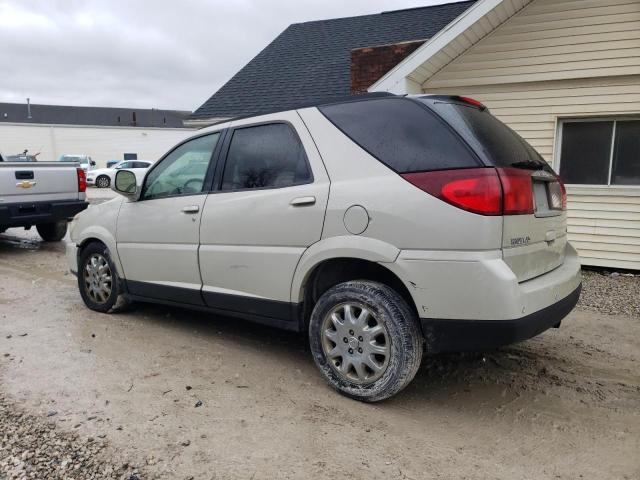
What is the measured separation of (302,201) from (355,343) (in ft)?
3.18

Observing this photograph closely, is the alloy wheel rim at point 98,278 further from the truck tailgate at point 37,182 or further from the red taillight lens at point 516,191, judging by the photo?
the truck tailgate at point 37,182

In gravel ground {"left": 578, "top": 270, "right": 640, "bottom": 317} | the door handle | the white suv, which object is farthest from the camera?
gravel ground {"left": 578, "top": 270, "right": 640, "bottom": 317}

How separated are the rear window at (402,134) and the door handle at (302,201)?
0.47m

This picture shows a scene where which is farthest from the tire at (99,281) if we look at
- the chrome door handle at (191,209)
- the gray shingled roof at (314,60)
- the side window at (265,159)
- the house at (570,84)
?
the gray shingled roof at (314,60)

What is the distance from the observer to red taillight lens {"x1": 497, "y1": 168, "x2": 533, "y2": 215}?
8.97ft

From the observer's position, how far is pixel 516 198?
2791 millimetres

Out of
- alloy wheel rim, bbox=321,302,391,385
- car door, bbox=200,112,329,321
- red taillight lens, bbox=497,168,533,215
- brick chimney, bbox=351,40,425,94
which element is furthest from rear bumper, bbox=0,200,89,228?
red taillight lens, bbox=497,168,533,215

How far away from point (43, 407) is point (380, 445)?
208 centimetres

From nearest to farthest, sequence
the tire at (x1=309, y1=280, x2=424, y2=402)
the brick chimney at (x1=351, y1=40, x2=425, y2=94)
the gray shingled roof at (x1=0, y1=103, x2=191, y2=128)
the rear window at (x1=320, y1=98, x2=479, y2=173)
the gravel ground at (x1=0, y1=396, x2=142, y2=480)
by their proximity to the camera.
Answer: the gravel ground at (x1=0, y1=396, x2=142, y2=480) → the rear window at (x1=320, y1=98, x2=479, y2=173) → the tire at (x1=309, y1=280, x2=424, y2=402) → the brick chimney at (x1=351, y1=40, x2=425, y2=94) → the gray shingled roof at (x1=0, y1=103, x2=191, y2=128)

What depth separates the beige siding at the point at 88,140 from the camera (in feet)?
137

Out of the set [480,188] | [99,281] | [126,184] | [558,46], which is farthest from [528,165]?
[558,46]

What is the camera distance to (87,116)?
55.5 m

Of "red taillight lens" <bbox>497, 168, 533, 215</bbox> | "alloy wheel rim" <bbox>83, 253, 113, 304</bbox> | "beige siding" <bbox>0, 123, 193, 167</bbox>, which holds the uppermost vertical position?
"beige siding" <bbox>0, 123, 193, 167</bbox>

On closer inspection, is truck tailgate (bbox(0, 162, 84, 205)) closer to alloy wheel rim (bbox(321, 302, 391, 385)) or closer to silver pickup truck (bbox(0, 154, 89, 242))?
silver pickup truck (bbox(0, 154, 89, 242))
